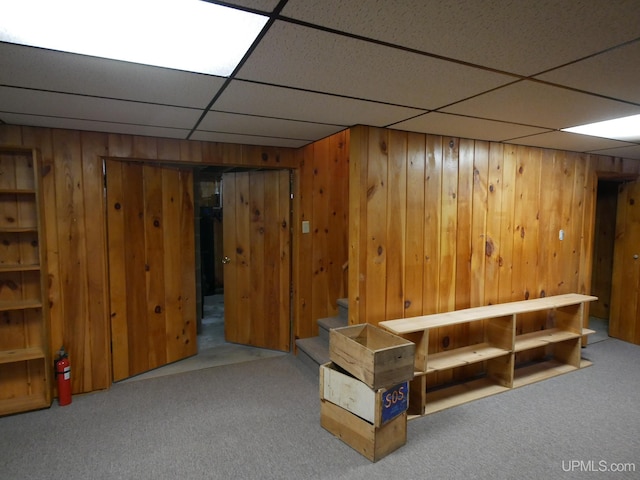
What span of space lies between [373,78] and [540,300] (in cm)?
296

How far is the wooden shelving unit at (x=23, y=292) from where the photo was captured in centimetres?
264

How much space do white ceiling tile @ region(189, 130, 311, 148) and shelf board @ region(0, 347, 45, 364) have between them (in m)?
2.04

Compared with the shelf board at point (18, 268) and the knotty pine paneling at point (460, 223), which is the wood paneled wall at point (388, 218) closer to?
the knotty pine paneling at point (460, 223)

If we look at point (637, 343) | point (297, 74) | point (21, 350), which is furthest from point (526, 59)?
point (637, 343)

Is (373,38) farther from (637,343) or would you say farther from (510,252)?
(637,343)

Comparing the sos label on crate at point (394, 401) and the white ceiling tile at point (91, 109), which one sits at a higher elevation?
the white ceiling tile at point (91, 109)

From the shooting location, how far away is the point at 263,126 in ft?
8.68

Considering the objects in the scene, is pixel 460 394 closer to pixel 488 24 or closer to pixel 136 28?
pixel 488 24

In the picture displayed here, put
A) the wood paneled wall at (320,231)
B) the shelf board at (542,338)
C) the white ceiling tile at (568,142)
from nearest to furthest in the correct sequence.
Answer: the white ceiling tile at (568,142), the shelf board at (542,338), the wood paneled wall at (320,231)

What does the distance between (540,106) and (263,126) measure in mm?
1796

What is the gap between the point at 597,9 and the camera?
1.07m

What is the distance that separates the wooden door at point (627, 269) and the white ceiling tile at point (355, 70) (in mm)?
3716

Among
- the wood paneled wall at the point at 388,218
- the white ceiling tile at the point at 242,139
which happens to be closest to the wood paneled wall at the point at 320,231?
the wood paneled wall at the point at 388,218

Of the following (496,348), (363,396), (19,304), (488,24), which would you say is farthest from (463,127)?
(19,304)
